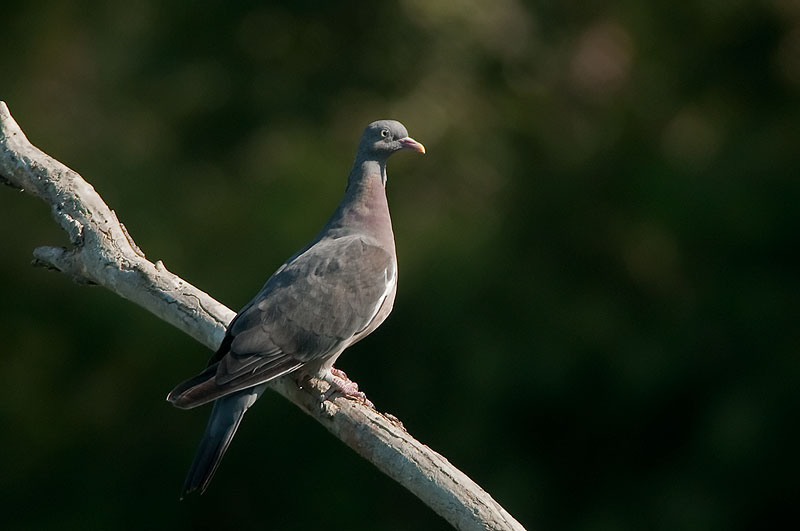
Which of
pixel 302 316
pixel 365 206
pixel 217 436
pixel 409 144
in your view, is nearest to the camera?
pixel 217 436

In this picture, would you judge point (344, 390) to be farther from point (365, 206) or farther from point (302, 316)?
point (365, 206)

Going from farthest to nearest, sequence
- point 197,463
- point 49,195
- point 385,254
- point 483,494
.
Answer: point 385,254
point 49,195
point 197,463
point 483,494

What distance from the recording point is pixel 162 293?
3029 millimetres

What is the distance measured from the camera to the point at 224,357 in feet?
9.52

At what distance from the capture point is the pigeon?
2.85m

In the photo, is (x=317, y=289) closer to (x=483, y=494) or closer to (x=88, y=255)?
(x=88, y=255)

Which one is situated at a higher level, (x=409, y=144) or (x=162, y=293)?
(x=409, y=144)

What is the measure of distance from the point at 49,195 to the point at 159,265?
39cm

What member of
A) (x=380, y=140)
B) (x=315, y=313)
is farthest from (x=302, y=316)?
(x=380, y=140)

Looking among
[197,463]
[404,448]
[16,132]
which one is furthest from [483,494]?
[16,132]

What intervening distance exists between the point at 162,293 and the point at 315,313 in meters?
0.43

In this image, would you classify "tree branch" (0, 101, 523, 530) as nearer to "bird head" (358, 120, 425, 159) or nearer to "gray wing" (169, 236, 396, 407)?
"gray wing" (169, 236, 396, 407)

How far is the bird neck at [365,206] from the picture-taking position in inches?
136

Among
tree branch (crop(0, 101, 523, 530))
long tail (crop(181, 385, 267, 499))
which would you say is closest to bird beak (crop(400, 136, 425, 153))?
tree branch (crop(0, 101, 523, 530))
